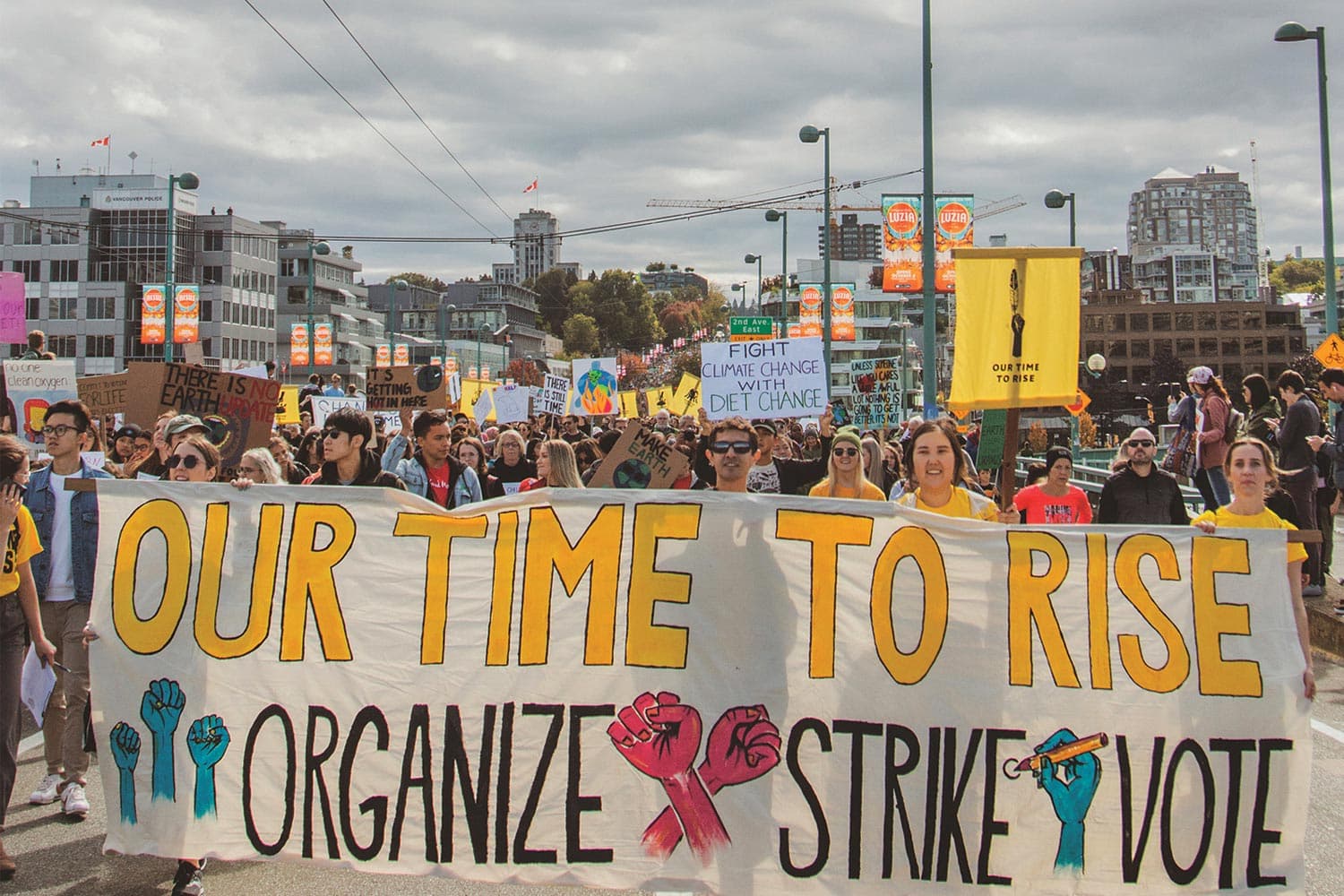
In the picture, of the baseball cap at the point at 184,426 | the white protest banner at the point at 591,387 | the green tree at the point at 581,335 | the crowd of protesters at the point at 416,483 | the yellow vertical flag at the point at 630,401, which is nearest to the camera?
the crowd of protesters at the point at 416,483

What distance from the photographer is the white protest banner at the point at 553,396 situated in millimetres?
20203

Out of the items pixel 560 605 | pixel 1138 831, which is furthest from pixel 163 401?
pixel 1138 831

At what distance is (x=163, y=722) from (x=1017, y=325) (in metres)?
4.33

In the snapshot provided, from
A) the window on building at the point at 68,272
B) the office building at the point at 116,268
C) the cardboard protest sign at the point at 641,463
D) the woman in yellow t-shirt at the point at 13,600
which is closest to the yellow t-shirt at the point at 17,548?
the woman in yellow t-shirt at the point at 13,600

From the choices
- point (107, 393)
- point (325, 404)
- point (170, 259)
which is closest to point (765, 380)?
point (107, 393)

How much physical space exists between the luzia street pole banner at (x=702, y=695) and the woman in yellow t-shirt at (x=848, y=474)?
134cm

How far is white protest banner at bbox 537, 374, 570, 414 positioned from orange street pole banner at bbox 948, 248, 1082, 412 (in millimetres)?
14345

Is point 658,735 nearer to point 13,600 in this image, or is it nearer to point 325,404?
point 13,600

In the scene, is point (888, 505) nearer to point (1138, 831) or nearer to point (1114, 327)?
point (1138, 831)

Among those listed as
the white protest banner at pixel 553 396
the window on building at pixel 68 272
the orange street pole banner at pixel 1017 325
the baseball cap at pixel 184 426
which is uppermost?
the window on building at pixel 68 272

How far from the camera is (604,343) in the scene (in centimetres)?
18012

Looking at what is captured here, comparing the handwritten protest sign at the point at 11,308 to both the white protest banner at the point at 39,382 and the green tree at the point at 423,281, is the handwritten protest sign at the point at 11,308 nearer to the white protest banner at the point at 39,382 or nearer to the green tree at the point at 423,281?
the white protest banner at the point at 39,382

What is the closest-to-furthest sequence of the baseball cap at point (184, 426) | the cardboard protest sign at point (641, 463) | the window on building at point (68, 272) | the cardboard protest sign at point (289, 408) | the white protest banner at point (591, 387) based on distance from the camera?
the baseball cap at point (184, 426)
the cardboard protest sign at point (641, 463)
the cardboard protest sign at point (289, 408)
the white protest banner at point (591, 387)
the window on building at point (68, 272)

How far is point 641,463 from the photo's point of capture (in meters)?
9.34
